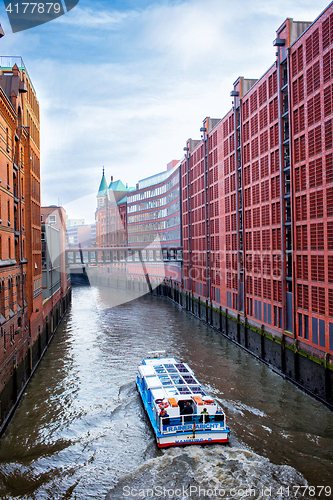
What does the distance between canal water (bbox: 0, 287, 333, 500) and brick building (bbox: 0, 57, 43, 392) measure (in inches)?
119

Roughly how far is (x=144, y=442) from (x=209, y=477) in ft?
14.3

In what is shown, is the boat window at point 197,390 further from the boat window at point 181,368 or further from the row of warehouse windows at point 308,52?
the row of warehouse windows at point 308,52

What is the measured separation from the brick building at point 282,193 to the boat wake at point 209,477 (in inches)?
314

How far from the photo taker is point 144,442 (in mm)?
18391

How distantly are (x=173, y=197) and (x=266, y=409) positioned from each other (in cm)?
5811

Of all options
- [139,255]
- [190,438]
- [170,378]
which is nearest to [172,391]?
[170,378]

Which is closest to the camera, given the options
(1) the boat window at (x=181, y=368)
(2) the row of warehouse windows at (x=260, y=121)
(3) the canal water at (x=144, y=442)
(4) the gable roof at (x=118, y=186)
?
(3) the canal water at (x=144, y=442)

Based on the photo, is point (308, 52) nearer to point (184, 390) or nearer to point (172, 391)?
point (184, 390)

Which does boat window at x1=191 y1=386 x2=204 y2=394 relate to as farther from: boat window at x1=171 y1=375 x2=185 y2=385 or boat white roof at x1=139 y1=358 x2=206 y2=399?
boat window at x1=171 y1=375 x2=185 y2=385

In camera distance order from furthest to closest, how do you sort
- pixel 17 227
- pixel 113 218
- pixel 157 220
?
pixel 113 218, pixel 157 220, pixel 17 227

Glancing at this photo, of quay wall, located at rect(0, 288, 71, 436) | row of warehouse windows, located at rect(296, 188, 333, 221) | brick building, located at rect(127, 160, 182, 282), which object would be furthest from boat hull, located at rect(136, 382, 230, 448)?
brick building, located at rect(127, 160, 182, 282)

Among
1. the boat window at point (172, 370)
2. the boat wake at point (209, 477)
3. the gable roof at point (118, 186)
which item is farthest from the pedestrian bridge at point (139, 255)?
the boat wake at point (209, 477)

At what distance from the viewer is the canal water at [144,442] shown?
1480cm

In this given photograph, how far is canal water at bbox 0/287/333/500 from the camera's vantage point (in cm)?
1480
